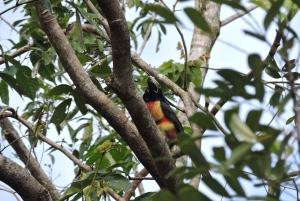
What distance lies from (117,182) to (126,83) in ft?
2.13

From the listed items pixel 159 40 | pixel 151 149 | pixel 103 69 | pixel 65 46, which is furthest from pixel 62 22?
pixel 159 40

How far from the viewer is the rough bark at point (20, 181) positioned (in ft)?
7.85

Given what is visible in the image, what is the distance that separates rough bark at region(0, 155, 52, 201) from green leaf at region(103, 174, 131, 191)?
0.36 metres

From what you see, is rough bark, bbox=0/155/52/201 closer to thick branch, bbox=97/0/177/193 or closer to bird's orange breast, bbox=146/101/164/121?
thick branch, bbox=97/0/177/193

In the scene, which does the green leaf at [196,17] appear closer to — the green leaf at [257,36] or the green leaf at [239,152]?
the green leaf at [257,36]

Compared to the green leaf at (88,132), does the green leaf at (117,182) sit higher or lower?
lower

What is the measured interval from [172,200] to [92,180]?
157cm

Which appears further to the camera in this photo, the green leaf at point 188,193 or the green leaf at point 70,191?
the green leaf at point 70,191

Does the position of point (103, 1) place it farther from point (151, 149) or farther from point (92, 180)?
point (92, 180)

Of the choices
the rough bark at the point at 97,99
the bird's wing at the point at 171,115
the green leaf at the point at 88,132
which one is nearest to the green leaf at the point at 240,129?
the rough bark at the point at 97,99

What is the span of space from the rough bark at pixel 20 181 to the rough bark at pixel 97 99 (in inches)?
21.5

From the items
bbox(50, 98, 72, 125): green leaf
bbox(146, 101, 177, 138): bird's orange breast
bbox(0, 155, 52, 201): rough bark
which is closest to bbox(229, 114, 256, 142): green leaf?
bbox(0, 155, 52, 201): rough bark

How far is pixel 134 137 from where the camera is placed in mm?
2129

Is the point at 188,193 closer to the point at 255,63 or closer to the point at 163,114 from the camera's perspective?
the point at 255,63
